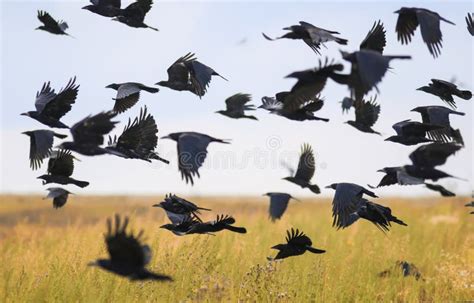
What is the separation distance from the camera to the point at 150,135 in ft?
16.7

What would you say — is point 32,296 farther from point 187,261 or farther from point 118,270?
point 118,270

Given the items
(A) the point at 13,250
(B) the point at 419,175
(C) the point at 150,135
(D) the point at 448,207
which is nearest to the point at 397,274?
(B) the point at 419,175

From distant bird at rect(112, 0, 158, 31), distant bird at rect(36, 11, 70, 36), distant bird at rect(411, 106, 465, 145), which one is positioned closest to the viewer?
distant bird at rect(411, 106, 465, 145)

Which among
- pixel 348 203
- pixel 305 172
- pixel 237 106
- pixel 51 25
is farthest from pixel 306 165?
pixel 51 25

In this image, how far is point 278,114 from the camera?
4695 mm

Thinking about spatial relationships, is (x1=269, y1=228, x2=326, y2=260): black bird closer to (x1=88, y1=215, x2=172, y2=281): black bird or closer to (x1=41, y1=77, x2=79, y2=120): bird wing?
(x1=88, y1=215, x2=172, y2=281): black bird

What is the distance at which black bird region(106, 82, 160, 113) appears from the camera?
5.52 m

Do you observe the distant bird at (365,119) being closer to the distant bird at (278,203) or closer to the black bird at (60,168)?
the distant bird at (278,203)

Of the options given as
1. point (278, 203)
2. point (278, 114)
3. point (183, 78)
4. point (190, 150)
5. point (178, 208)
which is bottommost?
point (178, 208)

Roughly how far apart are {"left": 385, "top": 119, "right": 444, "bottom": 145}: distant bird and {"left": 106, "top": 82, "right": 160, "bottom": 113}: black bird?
7.23 feet

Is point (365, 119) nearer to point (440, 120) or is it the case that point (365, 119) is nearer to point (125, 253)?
point (440, 120)

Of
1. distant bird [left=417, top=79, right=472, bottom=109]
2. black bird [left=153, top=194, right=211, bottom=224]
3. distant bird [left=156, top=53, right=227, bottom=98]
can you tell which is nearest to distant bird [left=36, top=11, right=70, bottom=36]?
distant bird [left=156, top=53, right=227, bottom=98]

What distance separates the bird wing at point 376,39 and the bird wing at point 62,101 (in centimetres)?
268

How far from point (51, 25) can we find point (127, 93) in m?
2.11
